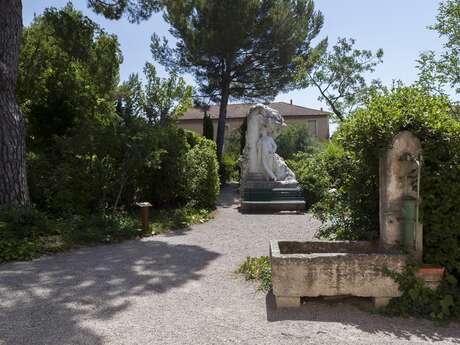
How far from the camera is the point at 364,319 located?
3568 mm

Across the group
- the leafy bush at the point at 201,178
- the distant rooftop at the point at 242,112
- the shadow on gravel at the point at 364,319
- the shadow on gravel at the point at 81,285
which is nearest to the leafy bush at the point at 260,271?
the shadow on gravel at the point at 364,319

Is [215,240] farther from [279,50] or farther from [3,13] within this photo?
[279,50]

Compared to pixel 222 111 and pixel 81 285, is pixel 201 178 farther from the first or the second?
pixel 222 111

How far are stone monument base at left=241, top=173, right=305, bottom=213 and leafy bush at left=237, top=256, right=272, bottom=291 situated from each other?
21.3 feet

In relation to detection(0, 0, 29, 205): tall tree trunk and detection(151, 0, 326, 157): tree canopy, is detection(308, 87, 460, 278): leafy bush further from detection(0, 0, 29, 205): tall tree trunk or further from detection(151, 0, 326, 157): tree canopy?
detection(151, 0, 326, 157): tree canopy

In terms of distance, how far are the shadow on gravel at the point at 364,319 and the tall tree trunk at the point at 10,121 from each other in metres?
6.33

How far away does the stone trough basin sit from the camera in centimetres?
372

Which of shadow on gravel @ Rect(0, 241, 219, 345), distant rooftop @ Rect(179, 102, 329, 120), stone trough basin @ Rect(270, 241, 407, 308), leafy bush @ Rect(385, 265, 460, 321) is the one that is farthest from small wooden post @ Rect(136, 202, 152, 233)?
distant rooftop @ Rect(179, 102, 329, 120)

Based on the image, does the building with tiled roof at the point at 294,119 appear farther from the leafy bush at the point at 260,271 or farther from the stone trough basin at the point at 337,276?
the stone trough basin at the point at 337,276

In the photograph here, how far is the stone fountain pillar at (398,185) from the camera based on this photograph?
3865 mm

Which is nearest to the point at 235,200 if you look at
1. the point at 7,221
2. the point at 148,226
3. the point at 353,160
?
the point at 148,226

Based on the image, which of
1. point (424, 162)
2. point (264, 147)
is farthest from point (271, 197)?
point (424, 162)

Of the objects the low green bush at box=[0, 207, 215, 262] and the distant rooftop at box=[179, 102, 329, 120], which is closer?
the low green bush at box=[0, 207, 215, 262]

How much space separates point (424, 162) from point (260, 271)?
→ 2.25 meters
